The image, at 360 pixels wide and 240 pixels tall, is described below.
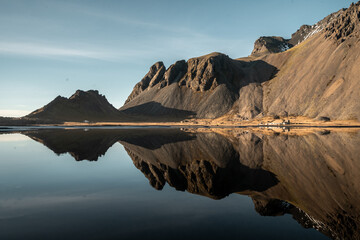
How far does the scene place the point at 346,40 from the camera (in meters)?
117

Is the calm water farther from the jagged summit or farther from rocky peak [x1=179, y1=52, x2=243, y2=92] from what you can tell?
rocky peak [x1=179, y1=52, x2=243, y2=92]

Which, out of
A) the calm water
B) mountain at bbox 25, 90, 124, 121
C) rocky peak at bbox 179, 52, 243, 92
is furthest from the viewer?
rocky peak at bbox 179, 52, 243, 92

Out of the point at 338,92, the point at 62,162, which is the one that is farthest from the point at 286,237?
the point at 338,92

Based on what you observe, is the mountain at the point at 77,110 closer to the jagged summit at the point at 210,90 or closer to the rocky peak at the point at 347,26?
the jagged summit at the point at 210,90

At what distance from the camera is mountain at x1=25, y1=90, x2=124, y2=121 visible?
16662cm

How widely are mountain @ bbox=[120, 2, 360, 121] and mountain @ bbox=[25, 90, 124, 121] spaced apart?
88.3 ft

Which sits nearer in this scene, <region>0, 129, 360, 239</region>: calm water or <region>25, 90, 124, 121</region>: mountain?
<region>0, 129, 360, 239</region>: calm water

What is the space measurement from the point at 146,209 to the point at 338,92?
110 m

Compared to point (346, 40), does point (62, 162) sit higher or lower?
lower

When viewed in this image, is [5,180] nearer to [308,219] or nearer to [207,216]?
[207,216]

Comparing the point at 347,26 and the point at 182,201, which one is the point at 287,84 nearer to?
the point at 347,26

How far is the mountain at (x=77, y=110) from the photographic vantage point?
16662 cm

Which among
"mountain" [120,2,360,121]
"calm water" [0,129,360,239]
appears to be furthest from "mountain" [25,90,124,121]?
"calm water" [0,129,360,239]

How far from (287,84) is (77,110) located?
140 m
